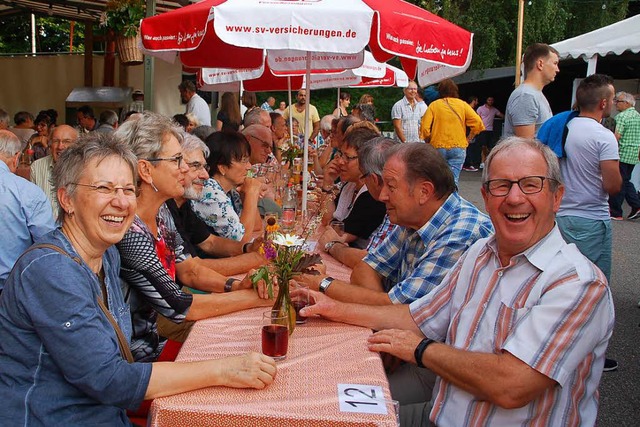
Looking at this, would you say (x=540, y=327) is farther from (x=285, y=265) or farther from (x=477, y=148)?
(x=477, y=148)

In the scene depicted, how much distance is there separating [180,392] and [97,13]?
10.9 metres

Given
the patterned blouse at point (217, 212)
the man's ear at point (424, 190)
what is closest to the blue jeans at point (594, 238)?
the man's ear at point (424, 190)

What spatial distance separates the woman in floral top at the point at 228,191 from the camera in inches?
187

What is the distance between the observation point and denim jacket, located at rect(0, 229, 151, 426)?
6.36 feet

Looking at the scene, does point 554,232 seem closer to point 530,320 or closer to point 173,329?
point 530,320

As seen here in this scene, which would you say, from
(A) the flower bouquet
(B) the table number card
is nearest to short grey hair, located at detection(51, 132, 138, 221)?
(A) the flower bouquet

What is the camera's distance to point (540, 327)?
209cm

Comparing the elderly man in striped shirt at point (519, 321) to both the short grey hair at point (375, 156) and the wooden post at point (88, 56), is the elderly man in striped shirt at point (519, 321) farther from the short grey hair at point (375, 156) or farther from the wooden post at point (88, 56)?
the wooden post at point (88, 56)

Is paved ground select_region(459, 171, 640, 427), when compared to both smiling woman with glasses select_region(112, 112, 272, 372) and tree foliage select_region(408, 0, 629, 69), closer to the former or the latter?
smiling woman with glasses select_region(112, 112, 272, 372)

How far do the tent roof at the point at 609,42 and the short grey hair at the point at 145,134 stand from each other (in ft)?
24.9

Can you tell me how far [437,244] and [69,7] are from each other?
33.7 ft

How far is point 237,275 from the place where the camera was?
12.8 feet

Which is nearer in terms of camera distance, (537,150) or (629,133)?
(537,150)

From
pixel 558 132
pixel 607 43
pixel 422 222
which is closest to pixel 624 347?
pixel 558 132
